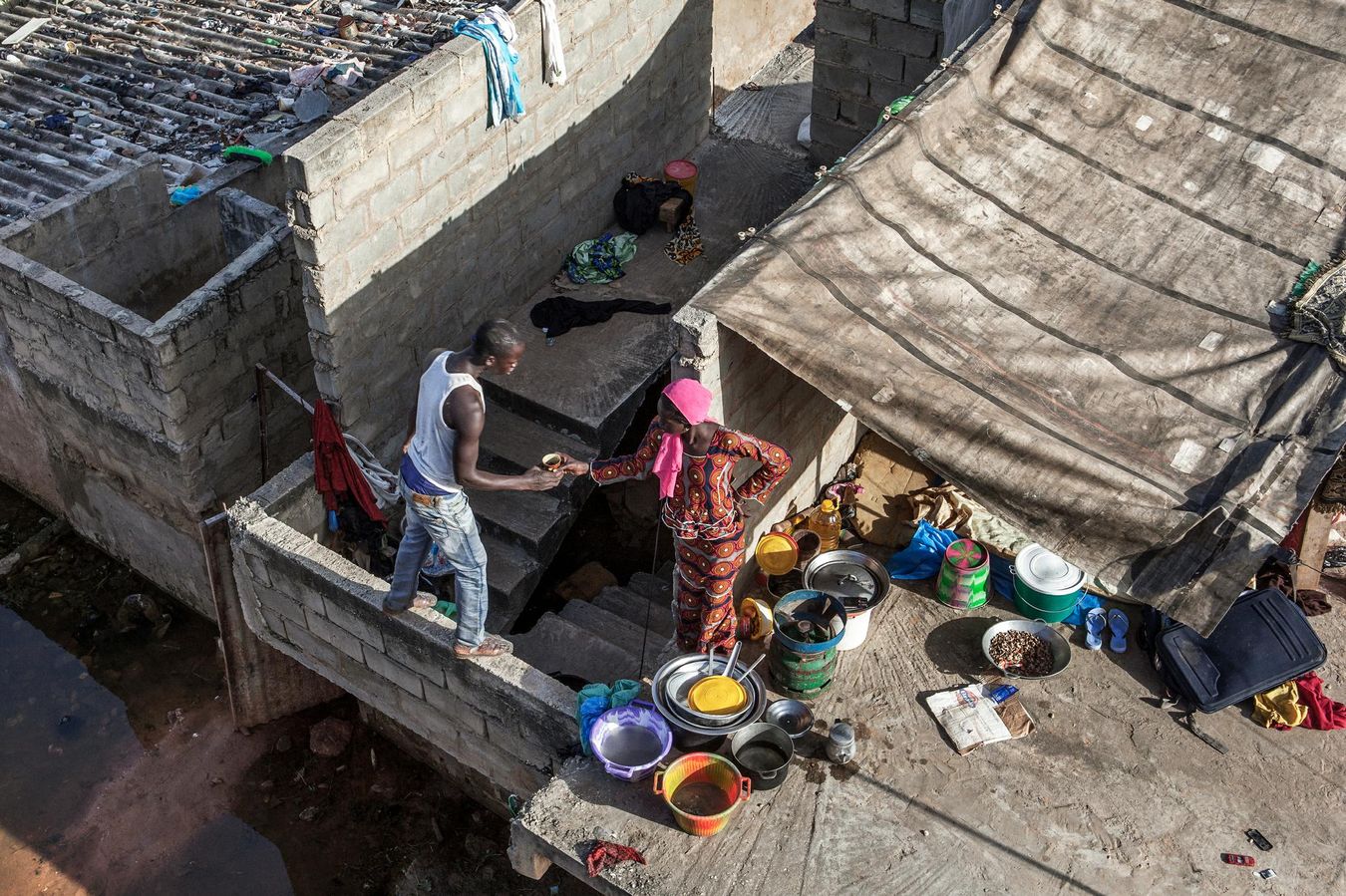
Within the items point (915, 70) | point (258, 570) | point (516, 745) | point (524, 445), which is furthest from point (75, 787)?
point (915, 70)

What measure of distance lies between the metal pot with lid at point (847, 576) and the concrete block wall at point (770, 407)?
544 millimetres

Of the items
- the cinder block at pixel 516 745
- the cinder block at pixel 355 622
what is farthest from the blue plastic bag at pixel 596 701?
the cinder block at pixel 355 622

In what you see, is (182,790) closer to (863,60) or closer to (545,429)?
(545,429)

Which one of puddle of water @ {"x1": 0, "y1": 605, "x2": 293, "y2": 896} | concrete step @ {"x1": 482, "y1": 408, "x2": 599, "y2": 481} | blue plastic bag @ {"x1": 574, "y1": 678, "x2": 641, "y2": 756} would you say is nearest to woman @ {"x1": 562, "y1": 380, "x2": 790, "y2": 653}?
blue plastic bag @ {"x1": 574, "y1": 678, "x2": 641, "y2": 756}

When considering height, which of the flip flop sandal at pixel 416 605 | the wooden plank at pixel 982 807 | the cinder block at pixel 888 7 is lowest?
the wooden plank at pixel 982 807

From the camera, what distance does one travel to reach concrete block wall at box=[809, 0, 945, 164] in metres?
11.3

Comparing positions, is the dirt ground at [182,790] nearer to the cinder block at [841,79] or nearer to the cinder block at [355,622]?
the cinder block at [355,622]

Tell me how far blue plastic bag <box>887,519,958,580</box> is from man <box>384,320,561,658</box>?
9.16ft

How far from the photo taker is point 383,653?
27.0 feet

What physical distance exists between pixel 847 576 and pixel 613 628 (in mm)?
1812

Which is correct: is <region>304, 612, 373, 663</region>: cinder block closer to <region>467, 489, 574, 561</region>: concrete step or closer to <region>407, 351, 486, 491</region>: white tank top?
<region>467, 489, 574, 561</region>: concrete step

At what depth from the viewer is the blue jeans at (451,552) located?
6867 mm

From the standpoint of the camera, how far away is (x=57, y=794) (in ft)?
34.4

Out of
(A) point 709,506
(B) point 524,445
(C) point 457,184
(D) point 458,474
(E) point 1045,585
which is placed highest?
(C) point 457,184
